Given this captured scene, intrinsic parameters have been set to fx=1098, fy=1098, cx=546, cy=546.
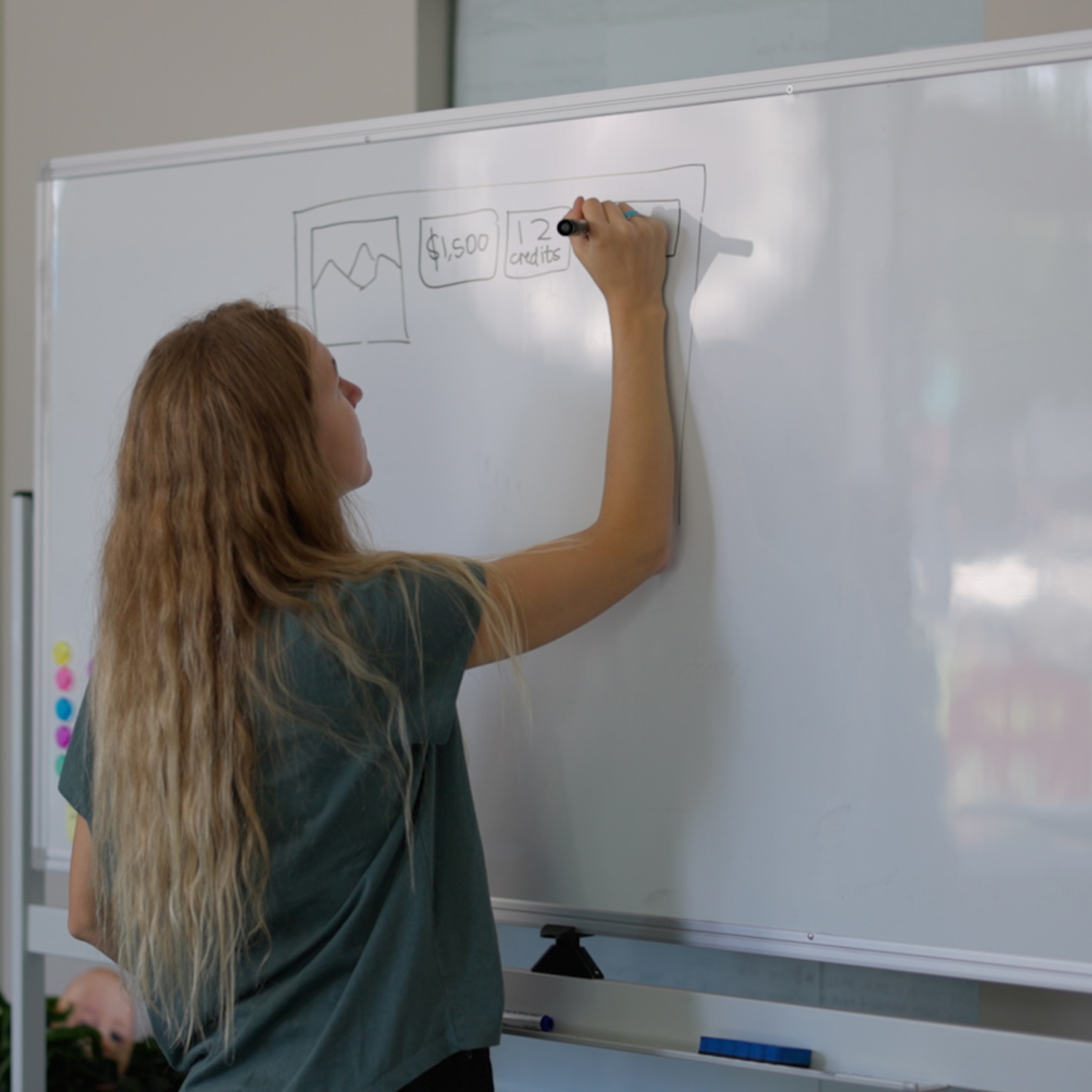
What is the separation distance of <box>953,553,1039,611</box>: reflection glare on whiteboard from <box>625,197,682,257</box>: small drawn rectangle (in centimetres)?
45

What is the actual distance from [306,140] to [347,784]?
0.85 metres

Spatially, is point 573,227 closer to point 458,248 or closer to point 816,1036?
point 458,248

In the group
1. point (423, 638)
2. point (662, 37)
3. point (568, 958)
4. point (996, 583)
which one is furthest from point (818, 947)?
point (662, 37)

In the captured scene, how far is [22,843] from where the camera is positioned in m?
1.47

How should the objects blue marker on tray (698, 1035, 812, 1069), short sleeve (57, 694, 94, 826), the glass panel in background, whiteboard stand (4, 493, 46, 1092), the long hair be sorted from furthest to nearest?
the glass panel in background
whiteboard stand (4, 493, 46, 1092)
blue marker on tray (698, 1035, 812, 1069)
short sleeve (57, 694, 94, 826)
the long hair

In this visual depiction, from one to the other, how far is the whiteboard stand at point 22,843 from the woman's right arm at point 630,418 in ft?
2.62

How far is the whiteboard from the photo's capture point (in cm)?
106

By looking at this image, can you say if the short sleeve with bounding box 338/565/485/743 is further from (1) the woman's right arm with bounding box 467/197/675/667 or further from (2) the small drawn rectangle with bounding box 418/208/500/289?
(2) the small drawn rectangle with bounding box 418/208/500/289

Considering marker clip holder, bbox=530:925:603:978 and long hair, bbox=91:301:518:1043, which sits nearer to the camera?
long hair, bbox=91:301:518:1043

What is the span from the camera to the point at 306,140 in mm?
1352

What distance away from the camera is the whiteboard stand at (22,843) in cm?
146

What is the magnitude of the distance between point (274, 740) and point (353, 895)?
0.15 m

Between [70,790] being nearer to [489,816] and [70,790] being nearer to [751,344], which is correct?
[489,816]

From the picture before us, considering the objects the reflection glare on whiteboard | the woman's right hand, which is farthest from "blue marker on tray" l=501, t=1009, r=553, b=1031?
the woman's right hand
